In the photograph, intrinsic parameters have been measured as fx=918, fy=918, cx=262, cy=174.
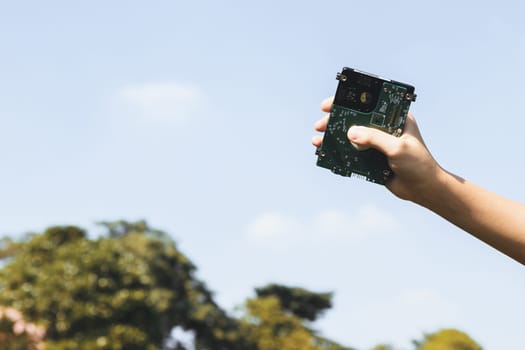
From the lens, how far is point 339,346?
6575cm

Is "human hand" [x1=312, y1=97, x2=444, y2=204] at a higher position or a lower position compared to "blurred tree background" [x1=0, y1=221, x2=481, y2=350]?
lower

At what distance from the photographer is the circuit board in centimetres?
343

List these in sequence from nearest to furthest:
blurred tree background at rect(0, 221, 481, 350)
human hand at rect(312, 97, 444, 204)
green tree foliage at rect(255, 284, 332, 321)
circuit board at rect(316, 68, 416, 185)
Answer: human hand at rect(312, 97, 444, 204) → circuit board at rect(316, 68, 416, 185) → blurred tree background at rect(0, 221, 481, 350) → green tree foliage at rect(255, 284, 332, 321)

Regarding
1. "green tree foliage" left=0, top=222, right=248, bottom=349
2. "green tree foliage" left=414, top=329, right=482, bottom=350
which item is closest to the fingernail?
"green tree foliage" left=0, top=222, right=248, bottom=349

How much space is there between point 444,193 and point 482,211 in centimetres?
17

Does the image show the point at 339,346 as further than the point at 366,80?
Yes

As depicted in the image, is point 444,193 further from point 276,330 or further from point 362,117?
point 276,330

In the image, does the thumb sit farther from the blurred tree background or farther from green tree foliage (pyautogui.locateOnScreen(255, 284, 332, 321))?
green tree foliage (pyautogui.locateOnScreen(255, 284, 332, 321))

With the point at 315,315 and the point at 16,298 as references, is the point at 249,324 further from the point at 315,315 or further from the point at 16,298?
the point at 16,298

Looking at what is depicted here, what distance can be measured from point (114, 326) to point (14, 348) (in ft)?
14.5

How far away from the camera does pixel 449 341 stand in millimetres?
60250

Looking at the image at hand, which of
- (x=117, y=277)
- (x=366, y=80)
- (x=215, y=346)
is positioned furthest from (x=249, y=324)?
(x=366, y=80)

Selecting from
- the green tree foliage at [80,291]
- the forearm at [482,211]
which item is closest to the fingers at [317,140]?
the forearm at [482,211]

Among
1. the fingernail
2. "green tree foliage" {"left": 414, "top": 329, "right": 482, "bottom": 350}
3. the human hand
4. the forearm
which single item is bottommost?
the forearm
